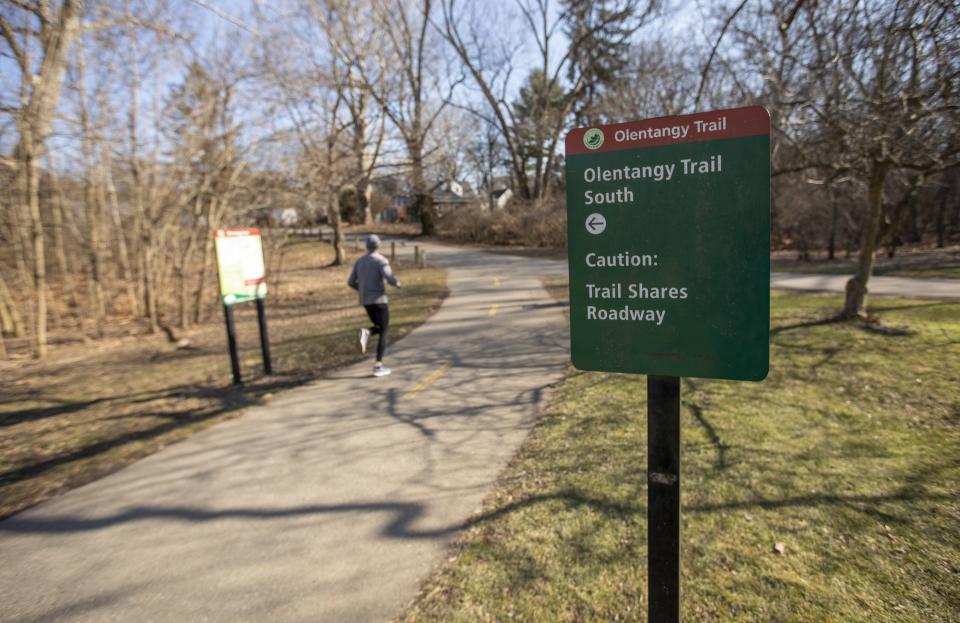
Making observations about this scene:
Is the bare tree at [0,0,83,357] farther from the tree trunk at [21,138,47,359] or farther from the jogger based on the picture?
the jogger

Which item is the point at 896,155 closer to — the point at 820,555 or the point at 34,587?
the point at 820,555

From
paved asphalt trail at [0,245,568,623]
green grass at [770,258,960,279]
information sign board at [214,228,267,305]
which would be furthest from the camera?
green grass at [770,258,960,279]

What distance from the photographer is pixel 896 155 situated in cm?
718

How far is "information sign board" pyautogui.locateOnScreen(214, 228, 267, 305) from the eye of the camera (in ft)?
24.2

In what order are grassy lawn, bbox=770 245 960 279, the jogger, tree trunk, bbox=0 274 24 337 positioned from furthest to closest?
1. grassy lawn, bbox=770 245 960 279
2. tree trunk, bbox=0 274 24 337
3. the jogger

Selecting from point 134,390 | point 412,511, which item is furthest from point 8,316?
point 412,511

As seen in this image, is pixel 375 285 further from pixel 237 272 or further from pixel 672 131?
pixel 672 131

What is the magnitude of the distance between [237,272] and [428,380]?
326cm

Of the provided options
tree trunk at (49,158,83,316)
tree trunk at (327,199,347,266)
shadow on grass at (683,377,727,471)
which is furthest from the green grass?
tree trunk at (49,158,83,316)

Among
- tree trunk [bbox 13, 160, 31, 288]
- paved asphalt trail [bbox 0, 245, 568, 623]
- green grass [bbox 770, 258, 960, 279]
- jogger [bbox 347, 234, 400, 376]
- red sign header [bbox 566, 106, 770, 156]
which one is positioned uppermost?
tree trunk [bbox 13, 160, 31, 288]

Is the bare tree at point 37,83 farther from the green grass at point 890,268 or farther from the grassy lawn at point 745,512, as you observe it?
the green grass at point 890,268

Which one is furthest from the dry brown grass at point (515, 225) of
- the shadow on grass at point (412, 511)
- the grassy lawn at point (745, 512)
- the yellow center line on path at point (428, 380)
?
the shadow on grass at point (412, 511)

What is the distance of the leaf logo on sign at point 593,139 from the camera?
1953mm

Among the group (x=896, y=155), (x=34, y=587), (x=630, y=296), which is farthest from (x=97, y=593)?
(x=896, y=155)
